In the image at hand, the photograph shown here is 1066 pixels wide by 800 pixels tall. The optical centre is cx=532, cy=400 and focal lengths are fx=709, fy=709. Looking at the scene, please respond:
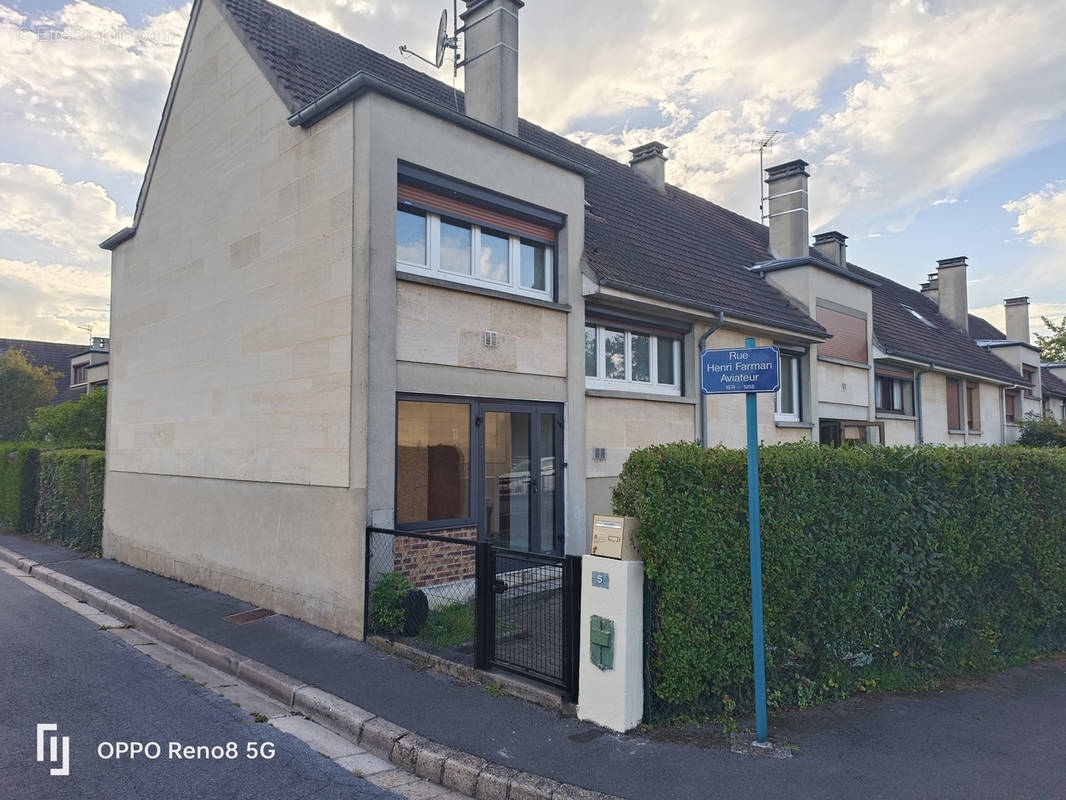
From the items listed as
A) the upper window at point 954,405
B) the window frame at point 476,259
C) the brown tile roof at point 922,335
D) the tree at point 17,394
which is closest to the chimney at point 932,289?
the brown tile roof at point 922,335

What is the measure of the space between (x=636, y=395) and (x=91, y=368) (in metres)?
23.5

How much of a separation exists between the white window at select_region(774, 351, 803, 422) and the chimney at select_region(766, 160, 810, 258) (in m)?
3.64

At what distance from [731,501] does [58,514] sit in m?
14.5

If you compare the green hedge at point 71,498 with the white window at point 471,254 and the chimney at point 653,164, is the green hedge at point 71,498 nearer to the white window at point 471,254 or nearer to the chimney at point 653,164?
the white window at point 471,254

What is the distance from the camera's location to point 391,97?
24.7ft

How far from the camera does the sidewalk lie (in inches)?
160

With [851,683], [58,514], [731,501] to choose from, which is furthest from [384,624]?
[58,514]

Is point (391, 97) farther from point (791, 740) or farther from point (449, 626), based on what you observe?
point (791, 740)

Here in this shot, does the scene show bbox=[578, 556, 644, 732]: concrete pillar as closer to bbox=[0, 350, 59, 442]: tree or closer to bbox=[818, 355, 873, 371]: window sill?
bbox=[818, 355, 873, 371]: window sill

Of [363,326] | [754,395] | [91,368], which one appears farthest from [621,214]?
[91,368]

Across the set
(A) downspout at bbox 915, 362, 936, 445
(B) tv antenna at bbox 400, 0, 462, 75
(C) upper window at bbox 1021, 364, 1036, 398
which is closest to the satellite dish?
(B) tv antenna at bbox 400, 0, 462, 75

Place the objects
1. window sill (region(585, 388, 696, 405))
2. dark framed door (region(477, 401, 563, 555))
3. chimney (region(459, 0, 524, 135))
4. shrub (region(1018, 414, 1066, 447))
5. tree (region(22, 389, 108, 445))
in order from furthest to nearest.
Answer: shrub (region(1018, 414, 1066, 447)), tree (region(22, 389, 108, 445)), window sill (region(585, 388, 696, 405)), chimney (region(459, 0, 524, 135)), dark framed door (region(477, 401, 563, 555))

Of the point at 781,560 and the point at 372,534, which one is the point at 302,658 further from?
the point at 781,560

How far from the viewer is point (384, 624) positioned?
22.5 ft
